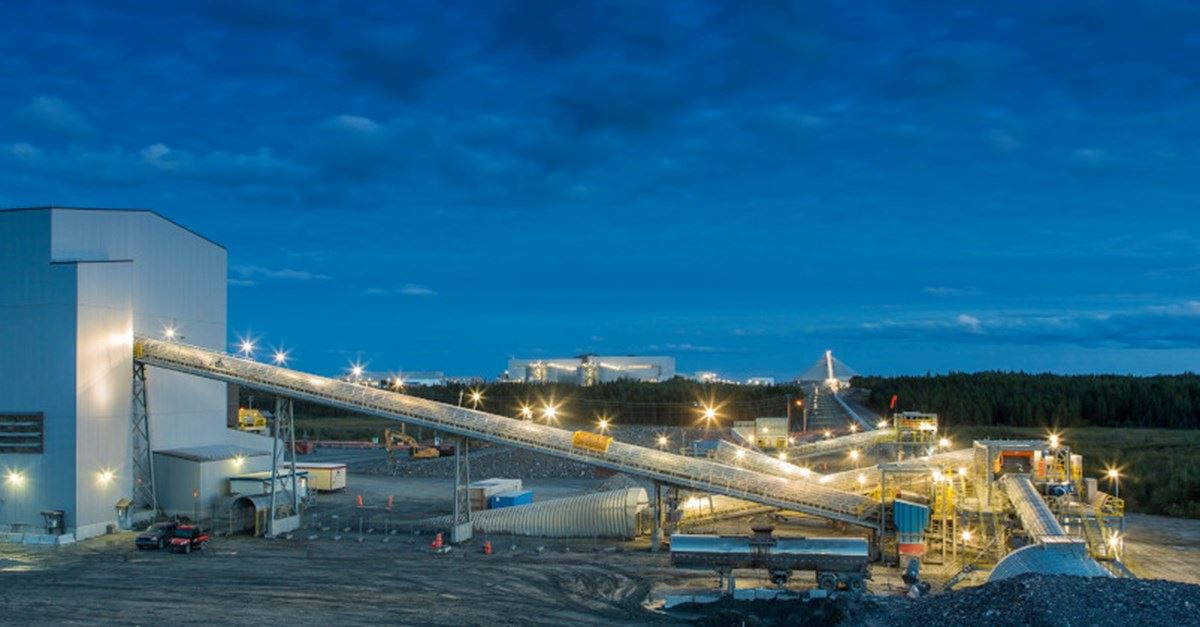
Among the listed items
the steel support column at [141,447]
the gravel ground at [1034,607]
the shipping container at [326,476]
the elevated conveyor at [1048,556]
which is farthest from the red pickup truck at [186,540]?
the elevated conveyor at [1048,556]

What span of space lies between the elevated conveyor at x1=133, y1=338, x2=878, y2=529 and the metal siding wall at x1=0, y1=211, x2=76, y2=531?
395cm

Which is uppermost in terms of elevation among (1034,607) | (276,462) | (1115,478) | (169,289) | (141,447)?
(169,289)

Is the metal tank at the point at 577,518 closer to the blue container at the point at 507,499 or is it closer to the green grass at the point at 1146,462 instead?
the blue container at the point at 507,499

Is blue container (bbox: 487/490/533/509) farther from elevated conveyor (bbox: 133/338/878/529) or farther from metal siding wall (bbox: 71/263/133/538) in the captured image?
metal siding wall (bbox: 71/263/133/538)

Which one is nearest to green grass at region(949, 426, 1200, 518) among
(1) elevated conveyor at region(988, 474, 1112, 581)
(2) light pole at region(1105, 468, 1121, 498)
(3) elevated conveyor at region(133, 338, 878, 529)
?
(2) light pole at region(1105, 468, 1121, 498)

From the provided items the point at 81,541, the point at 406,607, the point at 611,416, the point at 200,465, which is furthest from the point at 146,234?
the point at 611,416

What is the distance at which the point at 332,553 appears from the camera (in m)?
38.3

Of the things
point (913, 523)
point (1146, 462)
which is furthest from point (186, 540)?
point (1146, 462)

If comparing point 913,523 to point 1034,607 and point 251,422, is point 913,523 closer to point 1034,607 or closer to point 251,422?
point 1034,607

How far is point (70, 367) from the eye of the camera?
42438mm

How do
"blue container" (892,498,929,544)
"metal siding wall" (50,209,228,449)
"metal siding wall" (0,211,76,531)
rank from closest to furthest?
"blue container" (892,498,929,544)
"metal siding wall" (0,211,76,531)
"metal siding wall" (50,209,228,449)

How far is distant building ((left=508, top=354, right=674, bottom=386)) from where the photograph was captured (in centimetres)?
15838

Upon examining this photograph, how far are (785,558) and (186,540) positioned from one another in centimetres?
2309

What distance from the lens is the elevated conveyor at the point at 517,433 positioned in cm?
3891
